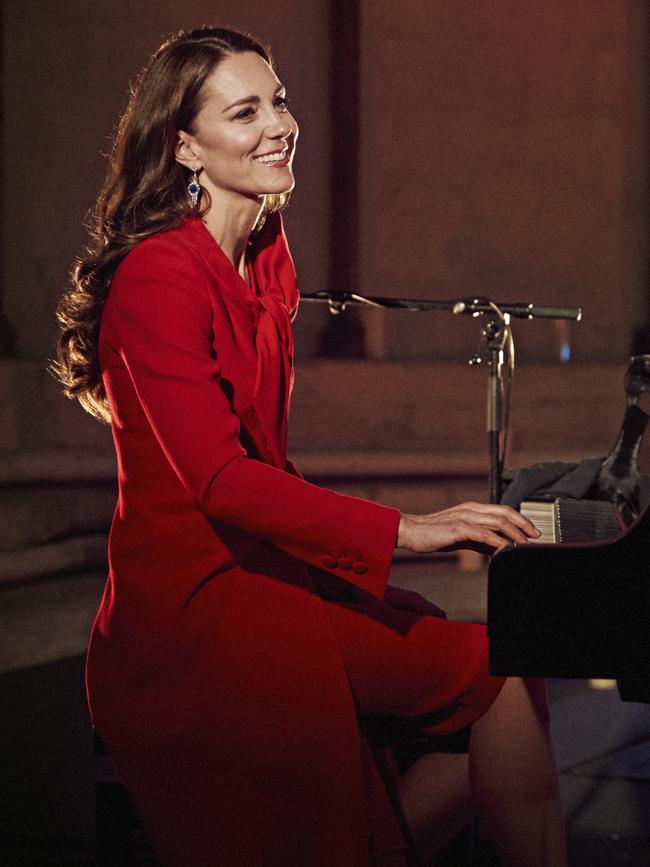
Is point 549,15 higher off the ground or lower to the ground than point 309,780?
higher

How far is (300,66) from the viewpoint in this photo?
221 inches

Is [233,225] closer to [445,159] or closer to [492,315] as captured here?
[492,315]

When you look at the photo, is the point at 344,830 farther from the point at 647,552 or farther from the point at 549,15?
the point at 549,15

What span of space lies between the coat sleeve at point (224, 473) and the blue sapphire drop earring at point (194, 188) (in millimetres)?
321

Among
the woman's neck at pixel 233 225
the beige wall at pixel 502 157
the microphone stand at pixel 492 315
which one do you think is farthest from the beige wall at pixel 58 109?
the woman's neck at pixel 233 225

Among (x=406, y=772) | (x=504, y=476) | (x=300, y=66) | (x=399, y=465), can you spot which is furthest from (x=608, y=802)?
(x=300, y=66)

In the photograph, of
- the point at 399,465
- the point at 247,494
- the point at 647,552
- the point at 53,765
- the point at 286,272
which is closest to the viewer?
the point at 647,552

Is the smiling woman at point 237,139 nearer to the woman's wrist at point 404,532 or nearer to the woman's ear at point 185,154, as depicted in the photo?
the woman's ear at point 185,154

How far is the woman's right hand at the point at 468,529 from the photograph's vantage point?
1434 millimetres

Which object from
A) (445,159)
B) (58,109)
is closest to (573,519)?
(445,159)

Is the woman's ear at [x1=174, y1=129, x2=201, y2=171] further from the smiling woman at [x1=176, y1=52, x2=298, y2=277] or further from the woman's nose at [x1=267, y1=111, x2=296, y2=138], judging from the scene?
the woman's nose at [x1=267, y1=111, x2=296, y2=138]

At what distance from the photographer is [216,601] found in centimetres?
158

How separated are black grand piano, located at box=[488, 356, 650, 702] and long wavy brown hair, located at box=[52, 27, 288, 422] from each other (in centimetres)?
79

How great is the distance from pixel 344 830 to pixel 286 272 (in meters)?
0.95
